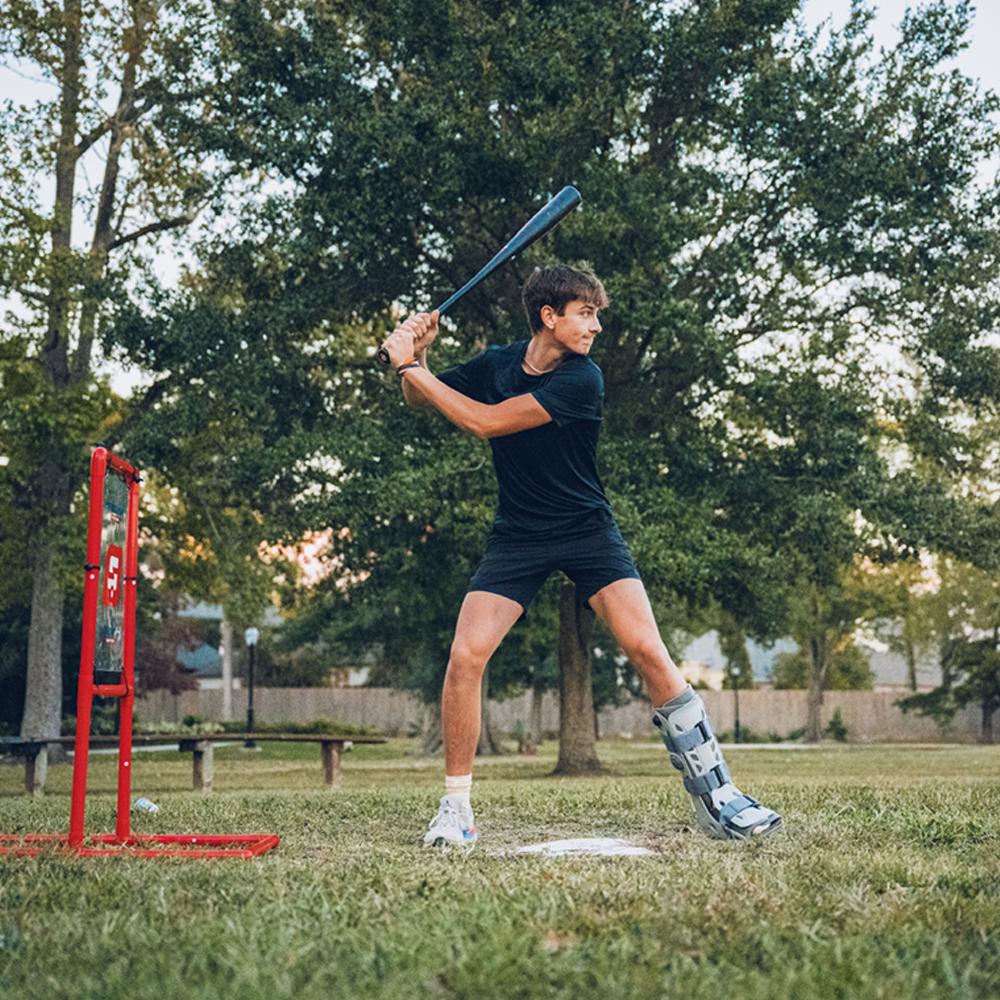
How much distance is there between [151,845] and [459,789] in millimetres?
1213

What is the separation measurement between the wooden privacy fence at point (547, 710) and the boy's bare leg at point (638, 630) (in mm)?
42329

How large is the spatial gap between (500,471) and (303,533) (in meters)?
14.4

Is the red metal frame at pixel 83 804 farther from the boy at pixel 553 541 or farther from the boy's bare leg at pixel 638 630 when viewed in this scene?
the boy's bare leg at pixel 638 630

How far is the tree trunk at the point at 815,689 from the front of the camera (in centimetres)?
4669

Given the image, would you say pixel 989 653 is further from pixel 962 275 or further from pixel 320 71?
pixel 320 71

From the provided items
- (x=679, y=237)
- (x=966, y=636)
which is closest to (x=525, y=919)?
(x=679, y=237)

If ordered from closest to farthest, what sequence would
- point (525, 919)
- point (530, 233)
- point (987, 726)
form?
point (525, 919), point (530, 233), point (987, 726)

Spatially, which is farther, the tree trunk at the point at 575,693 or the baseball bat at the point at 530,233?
the tree trunk at the point at 575,693

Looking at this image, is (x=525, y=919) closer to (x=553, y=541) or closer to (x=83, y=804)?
(x=553, y=541)

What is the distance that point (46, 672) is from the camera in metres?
25.5

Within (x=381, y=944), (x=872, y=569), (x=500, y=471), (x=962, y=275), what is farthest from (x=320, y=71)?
(x=872, y=569)

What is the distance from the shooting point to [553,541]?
5812mm

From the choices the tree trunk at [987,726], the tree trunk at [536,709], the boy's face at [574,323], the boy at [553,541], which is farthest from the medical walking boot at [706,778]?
the tree trunk at [987,726]

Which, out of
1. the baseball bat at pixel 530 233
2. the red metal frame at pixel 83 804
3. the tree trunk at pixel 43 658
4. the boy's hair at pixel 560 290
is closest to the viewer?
the red metal frame at pixel 83 804
